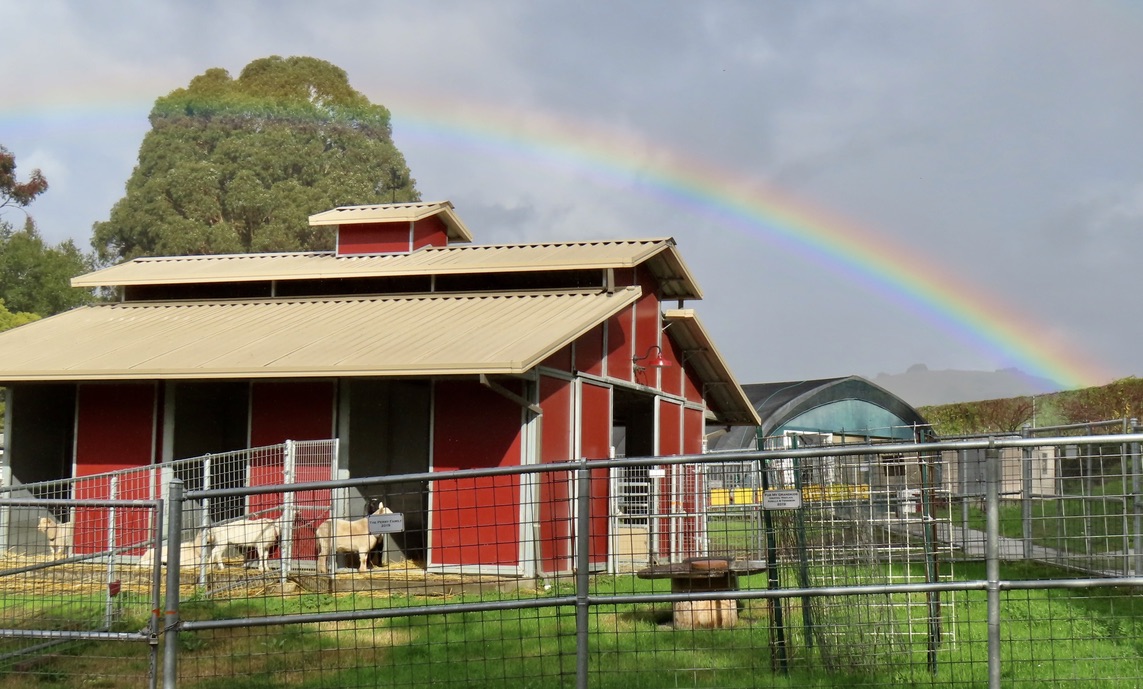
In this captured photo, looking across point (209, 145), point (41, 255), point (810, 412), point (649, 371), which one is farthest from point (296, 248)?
point (649, 371)

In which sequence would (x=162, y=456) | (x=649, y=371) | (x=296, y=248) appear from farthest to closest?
(x=296, y=248) → (x=649, y=371) → (x=162, y=456)

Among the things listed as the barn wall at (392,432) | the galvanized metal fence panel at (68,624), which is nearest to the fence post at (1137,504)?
the galvanized metal fence panel at (68,624)

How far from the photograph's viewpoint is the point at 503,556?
1396cm

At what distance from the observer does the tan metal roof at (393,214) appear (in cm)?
2041

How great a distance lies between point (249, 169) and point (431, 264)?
109ft

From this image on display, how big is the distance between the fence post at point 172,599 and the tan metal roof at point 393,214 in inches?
562

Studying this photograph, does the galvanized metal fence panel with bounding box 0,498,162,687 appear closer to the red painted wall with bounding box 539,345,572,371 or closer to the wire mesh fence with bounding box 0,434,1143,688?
the wire mesh fence with bounding box 0,434,1143,688

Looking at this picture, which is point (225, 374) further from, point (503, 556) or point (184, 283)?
point (184, 283)

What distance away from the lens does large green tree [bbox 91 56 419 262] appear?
155ft

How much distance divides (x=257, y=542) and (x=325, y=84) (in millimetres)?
47739

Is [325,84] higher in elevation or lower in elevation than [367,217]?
higher

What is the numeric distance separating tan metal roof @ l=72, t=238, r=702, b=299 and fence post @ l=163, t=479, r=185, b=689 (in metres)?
11.1

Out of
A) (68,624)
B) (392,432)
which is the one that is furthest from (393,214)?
(68,624)

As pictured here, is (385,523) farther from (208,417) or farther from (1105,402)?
(1105,402)
